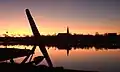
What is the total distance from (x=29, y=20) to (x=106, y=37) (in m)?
138

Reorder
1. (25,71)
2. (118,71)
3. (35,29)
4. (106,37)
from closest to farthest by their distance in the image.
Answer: (25,71) → (35,29) → (118,71) → (106,37)

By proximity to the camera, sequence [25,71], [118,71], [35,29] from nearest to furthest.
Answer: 1. [25,71]
2. [35,29]
3. [118,71]

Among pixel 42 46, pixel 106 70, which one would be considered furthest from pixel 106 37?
pixel 42 46

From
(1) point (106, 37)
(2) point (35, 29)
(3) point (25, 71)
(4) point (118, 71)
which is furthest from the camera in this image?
(1) point (106, 37)

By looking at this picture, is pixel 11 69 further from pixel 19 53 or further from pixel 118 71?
pixel 118 71

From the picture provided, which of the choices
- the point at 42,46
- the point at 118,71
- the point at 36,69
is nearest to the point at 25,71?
the point at 36,69

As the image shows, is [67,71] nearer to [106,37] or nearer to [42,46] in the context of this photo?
[42,46]

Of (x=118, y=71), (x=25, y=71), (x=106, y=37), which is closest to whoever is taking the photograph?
(x=25, y=71)

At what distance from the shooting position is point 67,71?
596 inches

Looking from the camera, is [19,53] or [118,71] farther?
[118,71]

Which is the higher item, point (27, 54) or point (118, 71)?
point (27, 54)

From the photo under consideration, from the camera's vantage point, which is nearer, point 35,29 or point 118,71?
point 35,29

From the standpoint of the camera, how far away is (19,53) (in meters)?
15.2

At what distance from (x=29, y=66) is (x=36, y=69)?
0.68 m
